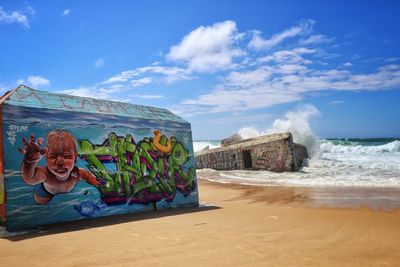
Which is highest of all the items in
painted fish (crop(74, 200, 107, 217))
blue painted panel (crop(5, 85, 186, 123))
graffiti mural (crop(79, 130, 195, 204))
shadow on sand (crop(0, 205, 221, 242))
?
blue painted panel (crop(5, 85, 186, 123))

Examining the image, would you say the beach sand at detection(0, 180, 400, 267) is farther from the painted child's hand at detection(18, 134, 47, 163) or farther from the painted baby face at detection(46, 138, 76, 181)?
the painted child's hand at detection(18, 134, 47, 163)

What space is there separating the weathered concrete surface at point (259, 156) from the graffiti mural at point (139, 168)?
1086 centimetres

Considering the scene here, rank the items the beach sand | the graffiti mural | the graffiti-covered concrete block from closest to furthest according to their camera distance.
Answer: the beach sand < the graffiti-covered concrete block < the graffiti mural

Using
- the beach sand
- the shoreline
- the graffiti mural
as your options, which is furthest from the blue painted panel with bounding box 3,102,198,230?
the shoreline

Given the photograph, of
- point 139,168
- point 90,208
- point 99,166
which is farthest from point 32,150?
point 139,168

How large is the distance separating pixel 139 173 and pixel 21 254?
415cm

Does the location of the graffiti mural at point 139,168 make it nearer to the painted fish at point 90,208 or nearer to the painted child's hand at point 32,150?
the painted fish at point 90,208

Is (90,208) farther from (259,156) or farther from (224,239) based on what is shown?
(259,156)

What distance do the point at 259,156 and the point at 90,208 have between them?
14695 millimetres

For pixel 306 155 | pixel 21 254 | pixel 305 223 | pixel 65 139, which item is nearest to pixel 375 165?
pixel 306 155

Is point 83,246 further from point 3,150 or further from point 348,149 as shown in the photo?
point 348,149

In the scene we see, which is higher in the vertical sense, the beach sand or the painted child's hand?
the painted child's hand

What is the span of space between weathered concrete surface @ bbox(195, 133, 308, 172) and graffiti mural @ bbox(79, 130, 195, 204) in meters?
10.9

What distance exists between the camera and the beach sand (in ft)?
14.0
